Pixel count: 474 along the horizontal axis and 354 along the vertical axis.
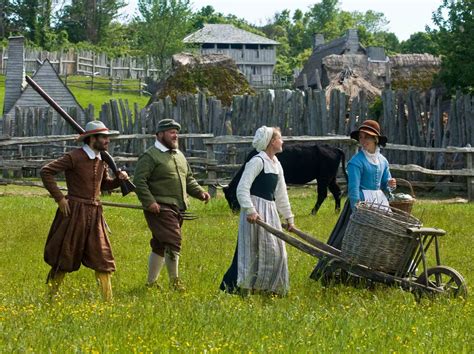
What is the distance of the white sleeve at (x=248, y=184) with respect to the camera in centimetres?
790

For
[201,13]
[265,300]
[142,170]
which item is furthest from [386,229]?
[201,13]

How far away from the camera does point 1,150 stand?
24125 mm

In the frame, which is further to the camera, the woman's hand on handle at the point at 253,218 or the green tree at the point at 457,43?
the green tree at the point at 457,43

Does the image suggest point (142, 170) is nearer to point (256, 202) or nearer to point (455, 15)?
point (256, 202)

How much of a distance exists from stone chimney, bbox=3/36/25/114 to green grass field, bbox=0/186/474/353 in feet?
84.7

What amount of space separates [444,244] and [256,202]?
416 centimetres

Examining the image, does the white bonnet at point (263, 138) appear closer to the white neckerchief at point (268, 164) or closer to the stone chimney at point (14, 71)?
the white neckerchief at point (268, 164)

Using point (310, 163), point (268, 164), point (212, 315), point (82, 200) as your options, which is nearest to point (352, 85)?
point (310, 163)

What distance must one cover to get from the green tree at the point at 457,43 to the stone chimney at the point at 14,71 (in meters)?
18.8

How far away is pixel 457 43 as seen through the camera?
811 inches

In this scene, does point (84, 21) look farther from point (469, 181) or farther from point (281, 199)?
point (281, 199)

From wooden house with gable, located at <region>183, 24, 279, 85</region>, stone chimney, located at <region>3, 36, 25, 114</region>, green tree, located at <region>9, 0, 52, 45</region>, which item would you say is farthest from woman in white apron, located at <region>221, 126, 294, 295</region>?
wooden house with gable, located at <region>183, 24, 279, 85</region>

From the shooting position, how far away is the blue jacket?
340 inches

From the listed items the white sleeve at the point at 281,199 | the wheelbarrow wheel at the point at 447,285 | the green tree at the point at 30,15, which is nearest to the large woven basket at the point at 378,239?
the wheelbarrow wheel at the point at 447,285
